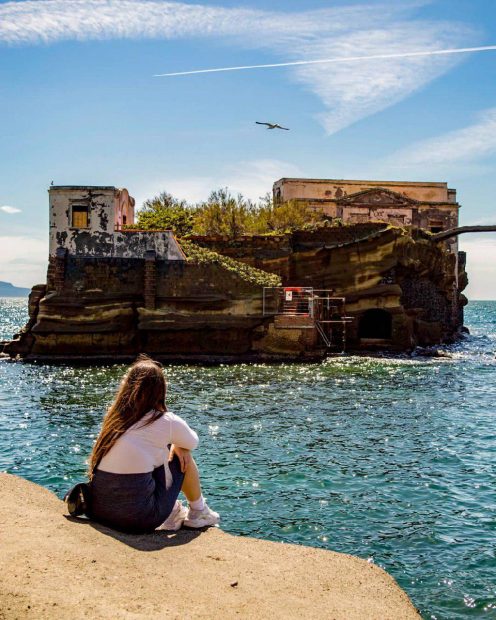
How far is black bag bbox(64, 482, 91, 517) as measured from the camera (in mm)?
7316

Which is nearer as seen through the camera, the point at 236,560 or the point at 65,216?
the point at 236,560

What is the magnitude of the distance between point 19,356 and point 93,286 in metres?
5.70

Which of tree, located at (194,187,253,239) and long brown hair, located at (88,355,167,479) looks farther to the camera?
tree, located at (194,187,253,239)

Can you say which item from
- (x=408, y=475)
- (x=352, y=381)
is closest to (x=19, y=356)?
(x=352, y=381)

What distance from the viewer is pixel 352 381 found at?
28438 mm

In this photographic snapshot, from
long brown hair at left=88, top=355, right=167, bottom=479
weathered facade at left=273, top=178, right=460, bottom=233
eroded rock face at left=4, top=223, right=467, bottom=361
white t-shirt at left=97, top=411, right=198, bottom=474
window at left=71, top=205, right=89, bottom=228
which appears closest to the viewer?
white t-shirt at left=97, top=411, right=198, bottom=474

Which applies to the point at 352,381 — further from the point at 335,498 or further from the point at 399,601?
the point at 399,601

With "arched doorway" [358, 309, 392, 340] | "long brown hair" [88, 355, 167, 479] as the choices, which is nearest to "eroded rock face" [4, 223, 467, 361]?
"arched doorway" [358, 309, 392, 340]

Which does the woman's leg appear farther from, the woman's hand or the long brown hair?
the long brown hair

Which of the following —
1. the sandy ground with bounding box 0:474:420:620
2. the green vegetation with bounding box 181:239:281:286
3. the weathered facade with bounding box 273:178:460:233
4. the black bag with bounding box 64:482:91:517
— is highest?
the weathered facade with bounding box 273:178:460:233

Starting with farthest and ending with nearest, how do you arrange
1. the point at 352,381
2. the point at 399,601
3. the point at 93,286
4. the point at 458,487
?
the point at 93,286
the point at 352,381
the point at 458,487
the point at 399,601

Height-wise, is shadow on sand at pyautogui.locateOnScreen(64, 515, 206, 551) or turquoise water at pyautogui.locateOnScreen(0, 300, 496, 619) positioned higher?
shadow on sand at pyautogui.locateOnScreen(64, 515, 206, 551)

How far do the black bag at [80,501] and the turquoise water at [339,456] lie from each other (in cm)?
332

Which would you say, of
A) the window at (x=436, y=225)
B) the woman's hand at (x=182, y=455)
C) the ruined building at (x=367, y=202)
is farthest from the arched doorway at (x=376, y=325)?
the woman's hand at (x=182, y=455)
